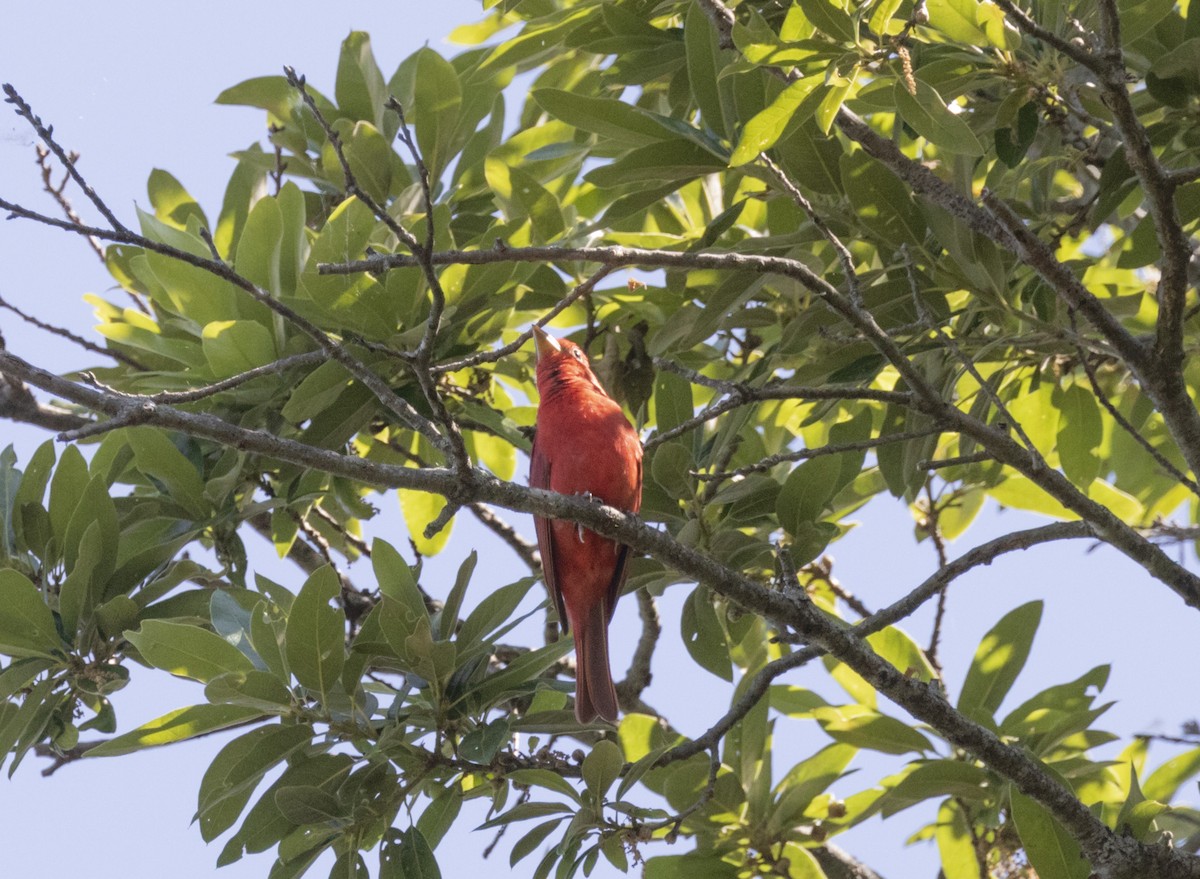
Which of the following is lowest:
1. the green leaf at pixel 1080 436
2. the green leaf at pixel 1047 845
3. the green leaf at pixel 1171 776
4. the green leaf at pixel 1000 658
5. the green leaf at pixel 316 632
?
the green leaf at pixel 1047 845

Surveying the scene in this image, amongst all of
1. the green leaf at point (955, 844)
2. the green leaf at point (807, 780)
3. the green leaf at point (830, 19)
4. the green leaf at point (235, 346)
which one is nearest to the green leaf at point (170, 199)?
the green leaf at point (235, 346)

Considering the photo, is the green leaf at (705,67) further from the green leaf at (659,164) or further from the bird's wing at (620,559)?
the bird's wing at (620,559)

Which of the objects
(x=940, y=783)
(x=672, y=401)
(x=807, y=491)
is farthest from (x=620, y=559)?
(x=940, y=783)

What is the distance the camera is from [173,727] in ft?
10.9

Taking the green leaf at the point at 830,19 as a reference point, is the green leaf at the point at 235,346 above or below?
above

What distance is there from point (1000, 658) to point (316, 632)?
7.34ft

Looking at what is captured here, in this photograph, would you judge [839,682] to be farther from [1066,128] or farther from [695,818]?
[1066,128]

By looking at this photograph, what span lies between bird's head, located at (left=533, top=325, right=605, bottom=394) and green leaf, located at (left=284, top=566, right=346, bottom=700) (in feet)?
5.87

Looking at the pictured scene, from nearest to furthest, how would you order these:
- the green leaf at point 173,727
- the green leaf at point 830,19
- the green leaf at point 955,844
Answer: the green leaf at point 830,19
the green leaf at point 173,727
the green leaf at point 955,844

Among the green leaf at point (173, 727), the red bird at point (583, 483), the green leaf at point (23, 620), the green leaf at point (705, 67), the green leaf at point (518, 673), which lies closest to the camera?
the green leaf at point (173, 727)

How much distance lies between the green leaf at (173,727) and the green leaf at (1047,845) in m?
2.10

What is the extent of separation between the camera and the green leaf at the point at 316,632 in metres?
3.24

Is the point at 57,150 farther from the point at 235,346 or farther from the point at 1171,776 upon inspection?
the point at 1171,776

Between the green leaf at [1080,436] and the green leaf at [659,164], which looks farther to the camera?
the green leaf at [1080,436]
